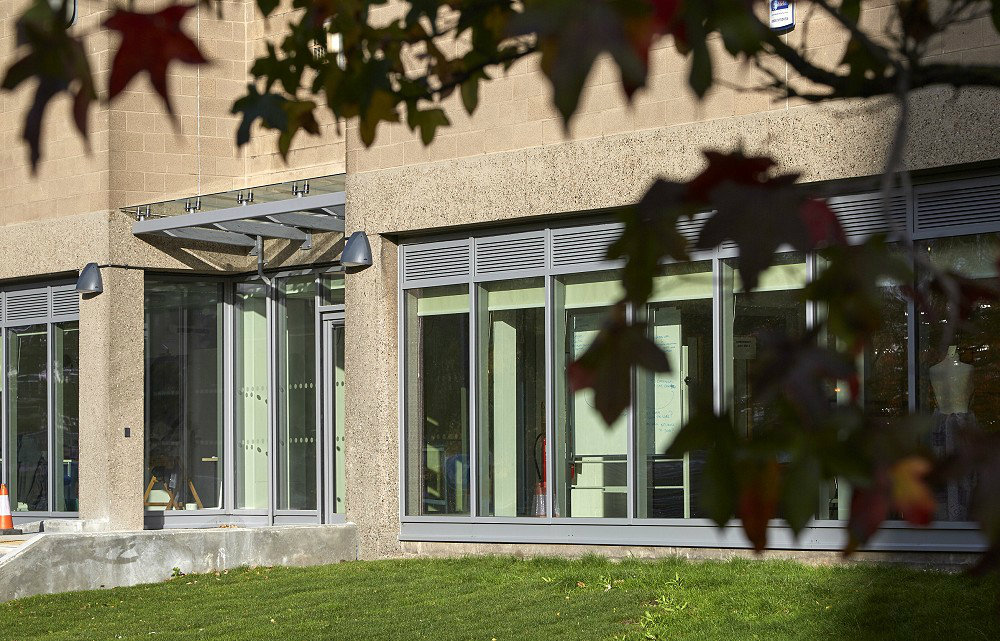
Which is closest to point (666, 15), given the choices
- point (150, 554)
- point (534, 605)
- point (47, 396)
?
point (534, 605)

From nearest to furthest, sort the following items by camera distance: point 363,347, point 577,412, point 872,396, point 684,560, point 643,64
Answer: point 643,64 → point 872,396 → point 684,560 → point 577,412 → point 363,347

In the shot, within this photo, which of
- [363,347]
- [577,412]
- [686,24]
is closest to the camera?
[686,24]

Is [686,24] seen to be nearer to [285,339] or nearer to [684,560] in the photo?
[684,560]

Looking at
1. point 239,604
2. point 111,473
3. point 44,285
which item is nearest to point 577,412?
point 239,604

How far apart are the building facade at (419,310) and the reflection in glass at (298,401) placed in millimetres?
44

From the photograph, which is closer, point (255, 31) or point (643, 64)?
point (643, 64)

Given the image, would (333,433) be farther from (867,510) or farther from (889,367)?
(867,510)

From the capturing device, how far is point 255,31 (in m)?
17.8

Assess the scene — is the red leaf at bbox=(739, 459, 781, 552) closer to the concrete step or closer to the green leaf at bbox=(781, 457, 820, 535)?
the green leaf at bbox=(781, 457, 820, 535)

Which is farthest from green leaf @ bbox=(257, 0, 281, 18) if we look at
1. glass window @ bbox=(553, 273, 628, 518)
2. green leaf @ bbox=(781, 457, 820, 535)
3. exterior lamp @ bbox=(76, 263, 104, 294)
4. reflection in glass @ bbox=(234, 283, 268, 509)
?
reflection in glass @ bbox=(234, 283, 268, 509)

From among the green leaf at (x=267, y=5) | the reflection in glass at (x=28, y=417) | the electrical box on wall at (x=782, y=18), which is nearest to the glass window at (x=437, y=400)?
the electrical box on wall at (x=782, y=18)

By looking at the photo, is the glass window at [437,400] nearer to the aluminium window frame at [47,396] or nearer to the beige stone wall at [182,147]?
the beige stone wall at [182,147]

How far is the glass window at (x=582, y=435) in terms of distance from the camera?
1270cm

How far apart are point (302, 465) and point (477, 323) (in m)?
4.64
